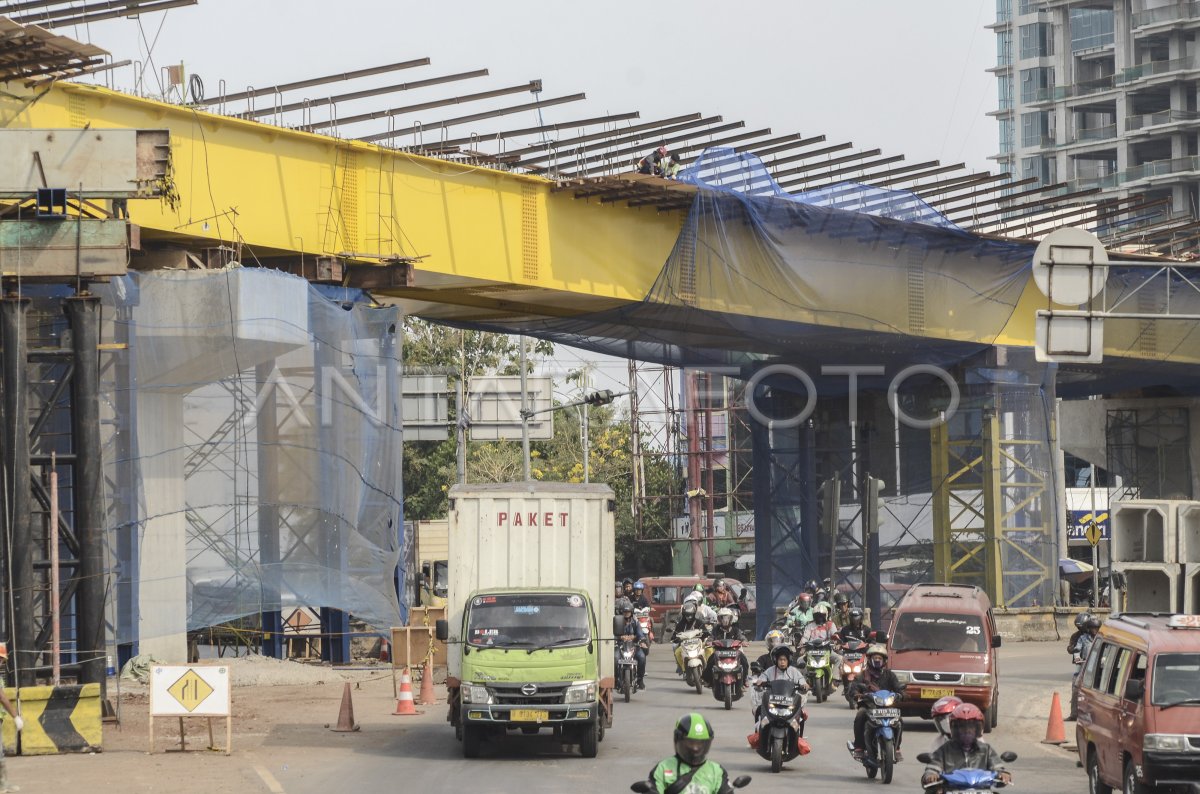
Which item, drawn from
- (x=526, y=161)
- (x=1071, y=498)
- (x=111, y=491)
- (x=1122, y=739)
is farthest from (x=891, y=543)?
(x=1071, y=498)

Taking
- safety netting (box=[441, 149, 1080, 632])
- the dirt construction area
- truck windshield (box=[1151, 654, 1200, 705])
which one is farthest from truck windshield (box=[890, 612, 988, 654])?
truck windshield (box=[1151, 654, 1200, 705])

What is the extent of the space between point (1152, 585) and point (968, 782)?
54.0ft

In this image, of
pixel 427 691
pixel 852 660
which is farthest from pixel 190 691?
pixel 852 660

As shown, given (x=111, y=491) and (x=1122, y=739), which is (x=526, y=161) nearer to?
(x=111, y=491)

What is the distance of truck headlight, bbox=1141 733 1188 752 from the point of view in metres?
13.8

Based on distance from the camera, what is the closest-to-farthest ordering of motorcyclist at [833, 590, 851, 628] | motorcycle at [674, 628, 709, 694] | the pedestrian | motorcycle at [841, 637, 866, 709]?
motorcycle at [841, 637, 866, 709] → motorcycle at [674, 628, 709, 694] → motorcyclist at [833, 590, 851, 628] → the pedestrian

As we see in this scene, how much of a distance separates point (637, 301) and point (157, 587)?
10.7m

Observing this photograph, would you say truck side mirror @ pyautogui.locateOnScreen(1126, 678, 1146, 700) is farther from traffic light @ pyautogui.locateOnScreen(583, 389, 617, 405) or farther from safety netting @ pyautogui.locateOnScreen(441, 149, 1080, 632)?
traffic light @ pyautogui.locateOnScreen(583, 389, 617, 405)

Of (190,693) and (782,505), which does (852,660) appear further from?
(782,505)

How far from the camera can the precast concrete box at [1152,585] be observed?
87.5 ft

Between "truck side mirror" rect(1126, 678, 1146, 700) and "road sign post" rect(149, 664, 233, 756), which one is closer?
"truck side mirror" rect(1126, 678, 1146, 700)

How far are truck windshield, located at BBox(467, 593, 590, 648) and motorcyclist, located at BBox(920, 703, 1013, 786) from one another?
7663 mm

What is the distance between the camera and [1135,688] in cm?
1452

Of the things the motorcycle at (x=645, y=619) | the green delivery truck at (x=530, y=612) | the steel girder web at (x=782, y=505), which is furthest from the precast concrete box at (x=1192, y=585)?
the steel girder web at (x=782, y=505)
